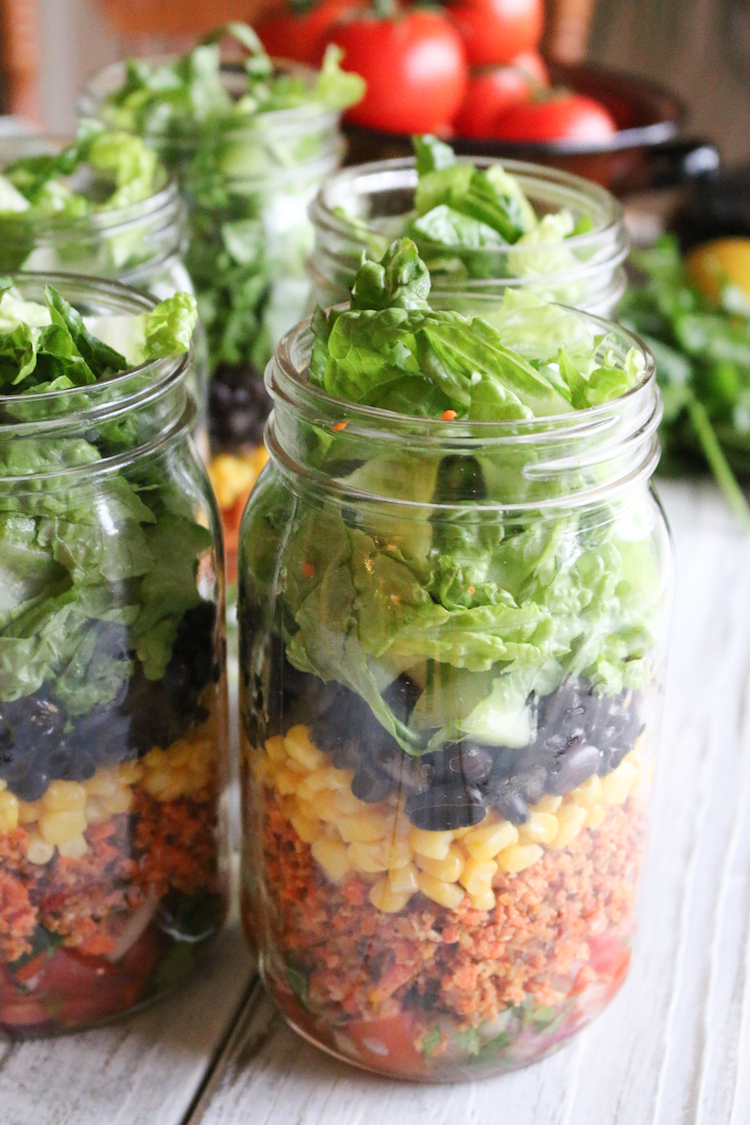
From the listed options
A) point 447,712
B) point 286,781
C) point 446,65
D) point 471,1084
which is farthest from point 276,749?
point 446,65

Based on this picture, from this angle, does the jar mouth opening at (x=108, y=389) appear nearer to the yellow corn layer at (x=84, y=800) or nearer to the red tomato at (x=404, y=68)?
the yellow corn layer at (x=84, y=800)

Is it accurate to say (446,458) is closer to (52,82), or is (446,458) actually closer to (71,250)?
(71,250)

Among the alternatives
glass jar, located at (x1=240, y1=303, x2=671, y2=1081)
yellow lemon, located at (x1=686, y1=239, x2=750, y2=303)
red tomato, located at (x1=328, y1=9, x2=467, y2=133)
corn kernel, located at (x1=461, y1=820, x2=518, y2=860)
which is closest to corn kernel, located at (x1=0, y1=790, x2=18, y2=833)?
glass jar, located at (x1=240, y1=303, x2=671, y2=1081)

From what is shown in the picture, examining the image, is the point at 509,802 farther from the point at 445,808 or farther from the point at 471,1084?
the point at 471,1084

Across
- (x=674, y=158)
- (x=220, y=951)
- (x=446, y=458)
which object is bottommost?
(x=220, y=951)

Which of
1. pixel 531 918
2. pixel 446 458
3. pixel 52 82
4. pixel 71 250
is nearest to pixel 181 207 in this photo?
pixel 71 250

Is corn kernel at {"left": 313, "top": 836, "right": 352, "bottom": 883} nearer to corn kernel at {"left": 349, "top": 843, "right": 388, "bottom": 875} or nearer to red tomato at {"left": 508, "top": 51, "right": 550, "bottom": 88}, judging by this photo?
corn kernel at {"left": 349, "top": 843, "right": 388, "bottom": 875}
